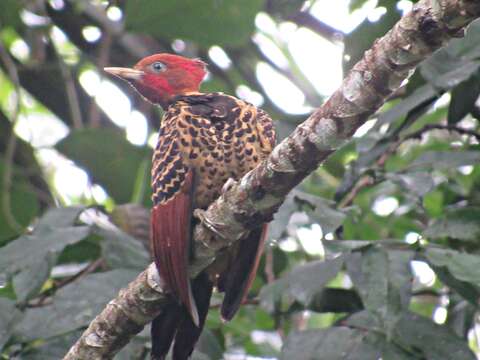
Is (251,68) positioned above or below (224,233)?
below

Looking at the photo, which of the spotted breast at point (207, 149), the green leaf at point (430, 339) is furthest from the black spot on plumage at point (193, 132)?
the green leaf at point (430, 339)

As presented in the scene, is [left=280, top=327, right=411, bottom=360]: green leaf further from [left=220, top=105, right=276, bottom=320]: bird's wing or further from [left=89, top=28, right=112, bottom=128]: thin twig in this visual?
[left=89, top=28, right=112, bottom=128]: thin twig

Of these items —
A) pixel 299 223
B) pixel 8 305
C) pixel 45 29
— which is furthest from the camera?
pixel 45 29

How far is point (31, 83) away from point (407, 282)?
119 inches

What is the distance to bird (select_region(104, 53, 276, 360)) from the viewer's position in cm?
304

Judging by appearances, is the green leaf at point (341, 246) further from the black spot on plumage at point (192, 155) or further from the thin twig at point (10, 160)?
the thin twig at point (10, 160)

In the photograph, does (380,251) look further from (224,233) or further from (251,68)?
(251,68)

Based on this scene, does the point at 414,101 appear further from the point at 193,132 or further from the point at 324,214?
the point at 193,132

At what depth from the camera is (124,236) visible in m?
3.62

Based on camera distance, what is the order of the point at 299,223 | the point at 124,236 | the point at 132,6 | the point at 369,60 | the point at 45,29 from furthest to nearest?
the point at 45,29
the point at 132,6
the point at 299,223
the point at 124,236
the point at 369,60

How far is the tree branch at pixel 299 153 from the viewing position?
2.19 meters

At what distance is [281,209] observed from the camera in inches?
132

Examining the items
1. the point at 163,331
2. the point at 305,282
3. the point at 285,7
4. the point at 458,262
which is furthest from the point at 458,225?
the point at 285,7

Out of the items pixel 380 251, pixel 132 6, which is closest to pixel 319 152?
pixel 380 251
